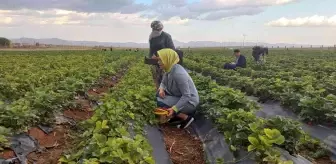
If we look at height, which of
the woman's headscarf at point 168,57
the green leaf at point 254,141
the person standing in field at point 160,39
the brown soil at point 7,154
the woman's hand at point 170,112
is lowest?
the brown soil at point 7,154

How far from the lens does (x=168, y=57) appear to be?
21.2ft

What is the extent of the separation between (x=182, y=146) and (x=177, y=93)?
1286mm

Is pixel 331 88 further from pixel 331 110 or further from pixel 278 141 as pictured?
pixel 278 141

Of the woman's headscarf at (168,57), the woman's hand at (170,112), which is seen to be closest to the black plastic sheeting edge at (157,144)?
the woman's hand at (170,112)

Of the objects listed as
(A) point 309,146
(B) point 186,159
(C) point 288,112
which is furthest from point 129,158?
(C) point 288,112

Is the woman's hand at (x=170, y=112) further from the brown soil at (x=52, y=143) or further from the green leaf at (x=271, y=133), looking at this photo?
the green leaf at (x=271, y=133)

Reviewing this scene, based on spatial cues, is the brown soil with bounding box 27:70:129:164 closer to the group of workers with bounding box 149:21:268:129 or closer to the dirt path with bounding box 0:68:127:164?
the dirt path with bounding box 0:68:127:164

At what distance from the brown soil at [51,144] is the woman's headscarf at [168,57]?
6.63ft

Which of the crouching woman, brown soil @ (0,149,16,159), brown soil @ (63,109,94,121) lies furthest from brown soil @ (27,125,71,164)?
the crouching woman

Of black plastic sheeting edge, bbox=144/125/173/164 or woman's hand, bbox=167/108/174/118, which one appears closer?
black plastic sheeting edge, bbox=144/125/173/164

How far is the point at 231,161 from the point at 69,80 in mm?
5372

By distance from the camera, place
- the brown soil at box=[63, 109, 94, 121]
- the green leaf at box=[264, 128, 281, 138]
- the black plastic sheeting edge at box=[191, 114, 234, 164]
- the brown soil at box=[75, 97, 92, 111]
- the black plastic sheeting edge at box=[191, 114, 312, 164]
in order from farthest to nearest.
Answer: the brown soil at box=[75, 97, 92, 111]
the brown soil at box=[63, 109, 94, 121]
the black plastic sheeting edge at box=[191, 114, 234, 164]
the black plastic sheeting edge at box=[191, 114, 312, 164]
the green leaf at box=[264, 128, 281, 138]

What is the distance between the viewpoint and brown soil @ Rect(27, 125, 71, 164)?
4.68m

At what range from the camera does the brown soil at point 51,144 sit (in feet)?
15.4
